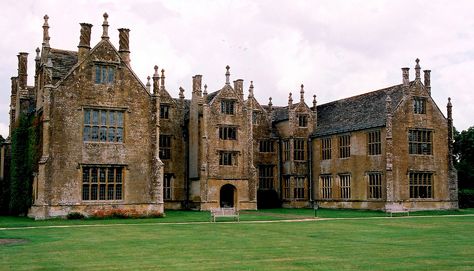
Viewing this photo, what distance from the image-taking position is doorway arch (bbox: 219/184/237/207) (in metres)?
54.1

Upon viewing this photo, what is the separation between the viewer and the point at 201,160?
52.6 m

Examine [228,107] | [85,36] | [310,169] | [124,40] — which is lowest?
[310,169]

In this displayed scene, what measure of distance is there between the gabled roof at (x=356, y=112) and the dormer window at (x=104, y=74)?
22039 mm

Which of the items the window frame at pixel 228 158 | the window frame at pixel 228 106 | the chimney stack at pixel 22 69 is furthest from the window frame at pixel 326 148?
the chimney stack at pixel 22 69

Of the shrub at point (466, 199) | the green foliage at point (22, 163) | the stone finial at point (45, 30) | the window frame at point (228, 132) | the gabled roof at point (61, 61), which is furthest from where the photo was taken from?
the shrub at point (466, 199)

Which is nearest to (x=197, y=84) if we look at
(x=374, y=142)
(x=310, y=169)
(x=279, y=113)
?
(x=279, y=113)

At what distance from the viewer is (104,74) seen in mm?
40844

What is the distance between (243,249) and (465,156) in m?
58.0

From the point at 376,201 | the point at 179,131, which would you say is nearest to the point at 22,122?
the point at 179,131

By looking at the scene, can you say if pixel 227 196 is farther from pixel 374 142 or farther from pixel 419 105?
pixel 419 105

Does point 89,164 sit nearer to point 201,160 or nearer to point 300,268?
point 201,160

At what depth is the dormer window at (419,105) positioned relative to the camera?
1996 inches

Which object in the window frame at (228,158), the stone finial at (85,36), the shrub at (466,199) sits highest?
the stone finial at (85,36)

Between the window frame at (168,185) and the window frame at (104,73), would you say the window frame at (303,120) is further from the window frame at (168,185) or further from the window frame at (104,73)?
the window frame at (104,73)
